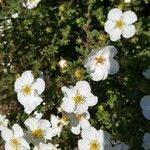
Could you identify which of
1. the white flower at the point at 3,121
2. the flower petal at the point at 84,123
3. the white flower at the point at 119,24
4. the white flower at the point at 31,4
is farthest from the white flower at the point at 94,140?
the white flower at the point at 31,4

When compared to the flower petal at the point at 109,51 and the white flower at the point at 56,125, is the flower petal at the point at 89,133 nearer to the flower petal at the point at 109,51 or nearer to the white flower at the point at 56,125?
the white flower at the point at 56,125

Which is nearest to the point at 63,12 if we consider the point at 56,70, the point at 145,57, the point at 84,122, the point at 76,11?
the point at 76,11

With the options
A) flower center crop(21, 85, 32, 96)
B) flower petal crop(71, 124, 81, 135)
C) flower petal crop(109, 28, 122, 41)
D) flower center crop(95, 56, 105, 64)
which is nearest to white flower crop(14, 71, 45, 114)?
flower center crop(21, 85, 32, 96)

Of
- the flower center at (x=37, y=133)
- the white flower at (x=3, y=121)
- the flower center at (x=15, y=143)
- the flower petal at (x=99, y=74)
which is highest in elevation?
the flower petal at (x=99, y=74)

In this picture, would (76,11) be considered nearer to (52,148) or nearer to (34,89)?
(34,89)

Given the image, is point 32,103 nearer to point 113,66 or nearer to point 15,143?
point 15,143

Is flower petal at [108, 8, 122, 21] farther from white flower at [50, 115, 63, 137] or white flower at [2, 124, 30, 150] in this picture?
white flower at [2, 124, 30, 150]
